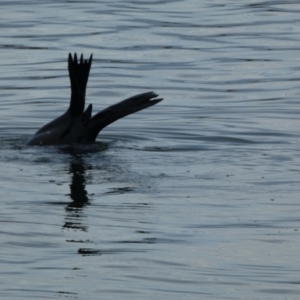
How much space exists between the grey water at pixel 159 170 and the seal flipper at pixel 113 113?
0.17 metres

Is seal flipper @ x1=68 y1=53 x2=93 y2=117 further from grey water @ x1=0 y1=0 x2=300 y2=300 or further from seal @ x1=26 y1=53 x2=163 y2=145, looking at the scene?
grey water @ x1=0 y1=0 x2=300 y2=300

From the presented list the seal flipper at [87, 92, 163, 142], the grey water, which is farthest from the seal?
the grey water

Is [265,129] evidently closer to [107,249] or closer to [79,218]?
[79,218]

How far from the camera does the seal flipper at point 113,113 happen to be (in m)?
9.27

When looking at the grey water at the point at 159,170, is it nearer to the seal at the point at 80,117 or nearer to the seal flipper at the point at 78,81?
the seal at the point at 80,117

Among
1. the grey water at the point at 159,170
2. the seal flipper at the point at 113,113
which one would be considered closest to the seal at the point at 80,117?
the seal flipper at the point at 113,113

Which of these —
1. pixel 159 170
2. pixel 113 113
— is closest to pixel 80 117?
pixel 113 113

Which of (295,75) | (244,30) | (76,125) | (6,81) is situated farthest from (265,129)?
(244,30)

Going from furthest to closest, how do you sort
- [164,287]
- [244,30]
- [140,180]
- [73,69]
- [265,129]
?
[244,30]
[265,129]
[73,69]
[140,180]
[164,287]

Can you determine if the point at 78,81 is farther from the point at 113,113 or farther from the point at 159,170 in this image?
the point at 159,170

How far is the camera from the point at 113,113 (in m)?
9.28

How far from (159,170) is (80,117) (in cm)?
111

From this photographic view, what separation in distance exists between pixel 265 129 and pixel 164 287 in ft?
16.4

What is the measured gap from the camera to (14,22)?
18.3 meters
